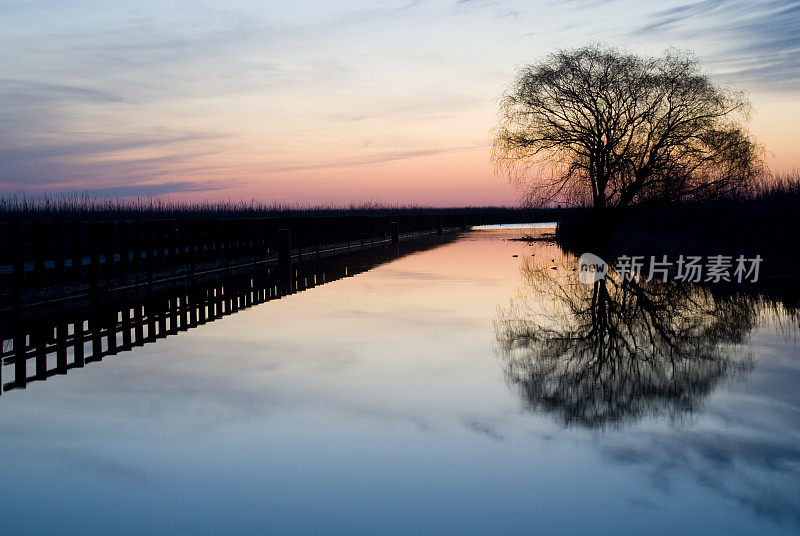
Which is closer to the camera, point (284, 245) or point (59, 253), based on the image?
point (59, 253)

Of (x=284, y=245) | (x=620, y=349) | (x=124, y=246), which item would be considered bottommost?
(x=620, y=349)

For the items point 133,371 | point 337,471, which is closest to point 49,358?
point 133,371

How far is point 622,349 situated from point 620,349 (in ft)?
0.09

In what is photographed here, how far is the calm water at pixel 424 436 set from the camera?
17.3 ft

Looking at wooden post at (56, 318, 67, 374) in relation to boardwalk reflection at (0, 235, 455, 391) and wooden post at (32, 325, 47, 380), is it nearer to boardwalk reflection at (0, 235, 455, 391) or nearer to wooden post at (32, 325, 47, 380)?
boardwalk reflection at (0, 235, 455, 391)

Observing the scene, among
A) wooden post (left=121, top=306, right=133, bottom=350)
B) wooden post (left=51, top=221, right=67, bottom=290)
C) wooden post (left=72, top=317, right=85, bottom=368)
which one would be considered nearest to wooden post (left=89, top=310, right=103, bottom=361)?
wooden post (left=72, top=317, right=85, bottom=368)

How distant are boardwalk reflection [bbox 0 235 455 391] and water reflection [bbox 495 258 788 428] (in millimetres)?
5865

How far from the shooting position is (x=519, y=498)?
18.0 ft

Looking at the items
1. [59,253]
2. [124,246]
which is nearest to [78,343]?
[59,253]

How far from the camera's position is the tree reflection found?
824 cm

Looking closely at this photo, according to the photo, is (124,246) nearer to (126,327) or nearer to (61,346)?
(126,327)

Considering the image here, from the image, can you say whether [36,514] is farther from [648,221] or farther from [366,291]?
[648,221]

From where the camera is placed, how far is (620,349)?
448 inches

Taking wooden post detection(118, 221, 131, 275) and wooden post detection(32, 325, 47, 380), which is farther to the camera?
wooden post detection(118, 221, 131, 275)
